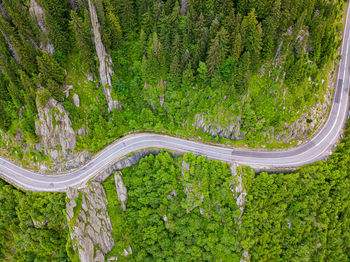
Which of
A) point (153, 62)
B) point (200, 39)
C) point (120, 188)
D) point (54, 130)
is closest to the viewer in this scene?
point (200, 39)

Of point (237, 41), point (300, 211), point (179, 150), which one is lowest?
point (300, 211)

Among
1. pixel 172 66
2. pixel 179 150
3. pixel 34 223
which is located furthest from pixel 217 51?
pixel 34 223

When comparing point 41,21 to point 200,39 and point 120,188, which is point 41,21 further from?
point 120,188

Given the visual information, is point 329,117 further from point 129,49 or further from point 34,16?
point 34,16

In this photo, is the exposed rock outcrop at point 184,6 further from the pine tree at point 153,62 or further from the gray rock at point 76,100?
the gray rock at point 76,100

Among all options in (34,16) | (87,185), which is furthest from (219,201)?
(34,16)

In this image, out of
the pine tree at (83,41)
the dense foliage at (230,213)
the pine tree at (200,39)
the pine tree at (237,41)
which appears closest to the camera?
the pine tree at (237,41)

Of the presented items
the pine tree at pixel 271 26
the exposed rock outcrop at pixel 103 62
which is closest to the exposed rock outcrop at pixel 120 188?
the exposed rock outcrop at pixel 103 62
